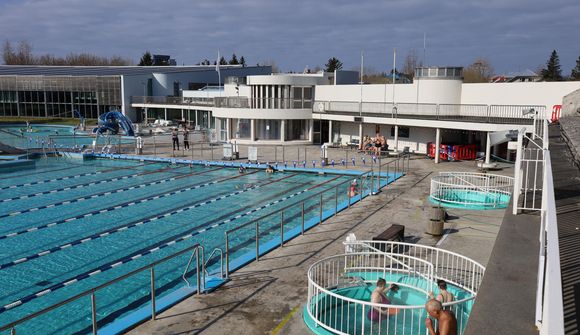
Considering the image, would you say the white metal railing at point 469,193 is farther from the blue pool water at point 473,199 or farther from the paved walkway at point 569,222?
the paved walkway at point 569,222

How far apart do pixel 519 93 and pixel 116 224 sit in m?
22.7

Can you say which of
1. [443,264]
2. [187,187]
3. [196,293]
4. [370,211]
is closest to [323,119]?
[187,187]

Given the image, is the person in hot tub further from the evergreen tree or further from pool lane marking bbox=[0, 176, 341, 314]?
the evergreen tree

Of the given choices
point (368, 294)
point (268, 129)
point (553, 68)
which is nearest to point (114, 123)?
point (268, 129)

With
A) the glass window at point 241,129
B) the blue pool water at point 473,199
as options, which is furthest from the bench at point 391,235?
the glass window at point 241,129

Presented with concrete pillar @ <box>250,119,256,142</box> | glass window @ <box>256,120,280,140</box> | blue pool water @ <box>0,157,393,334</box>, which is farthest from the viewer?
glass window @ <box>256,120,280,140</box>

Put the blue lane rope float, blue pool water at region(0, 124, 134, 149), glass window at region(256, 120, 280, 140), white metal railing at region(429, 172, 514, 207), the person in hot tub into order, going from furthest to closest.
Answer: blue pool water at region(0, 124, 134, 149)
glass window at region(256, 120, 280, 140)
white metal railing at region(429, 172, 514, 207)
the blue lane rope float
the person in hot tub

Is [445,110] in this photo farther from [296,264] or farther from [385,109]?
[296,264]

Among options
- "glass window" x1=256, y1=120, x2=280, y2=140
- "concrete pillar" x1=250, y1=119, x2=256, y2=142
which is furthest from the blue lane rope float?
"glass window" x1=256, y1=120, x2=280, y2=140

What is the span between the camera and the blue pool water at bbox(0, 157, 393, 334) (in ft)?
36.4

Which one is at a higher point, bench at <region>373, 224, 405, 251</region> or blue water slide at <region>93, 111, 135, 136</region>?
blue water slide at <region>93, 111, 135, 136</region>

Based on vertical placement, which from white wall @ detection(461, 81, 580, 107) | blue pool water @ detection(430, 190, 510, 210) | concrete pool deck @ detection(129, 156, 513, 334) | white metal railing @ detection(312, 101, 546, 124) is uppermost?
white wall @ detection(461, 81, 580, 107)

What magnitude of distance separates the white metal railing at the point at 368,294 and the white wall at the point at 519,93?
1901cm

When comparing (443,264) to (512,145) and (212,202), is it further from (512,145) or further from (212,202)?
(212,202)
